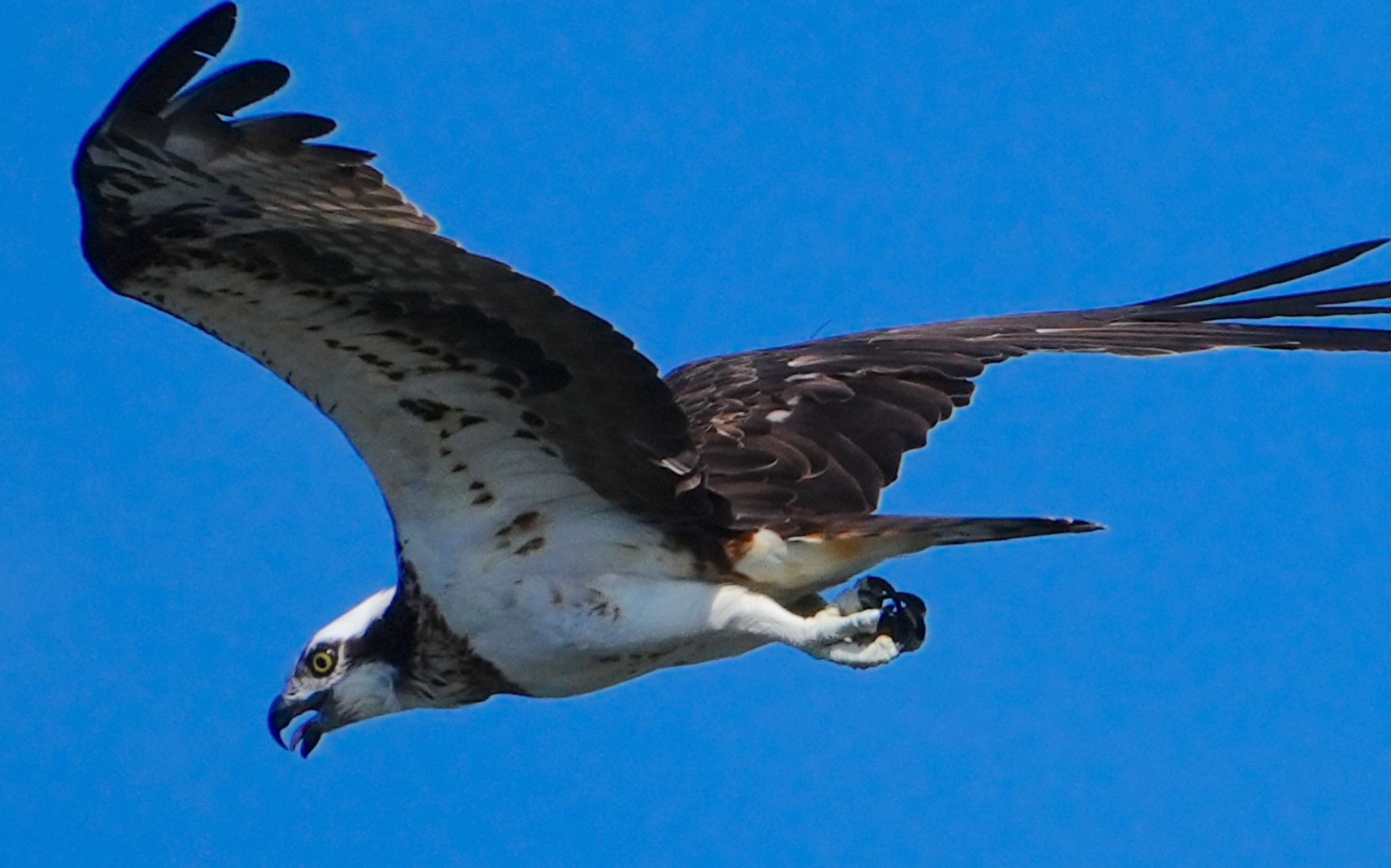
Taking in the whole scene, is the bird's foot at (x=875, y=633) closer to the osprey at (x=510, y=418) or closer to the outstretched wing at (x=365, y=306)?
the osprey at (x=510, y=418)

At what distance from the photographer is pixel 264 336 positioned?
6.86 meters

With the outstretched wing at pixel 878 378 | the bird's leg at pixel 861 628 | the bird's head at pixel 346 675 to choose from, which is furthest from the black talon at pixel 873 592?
the bird's head at pixel 346 675

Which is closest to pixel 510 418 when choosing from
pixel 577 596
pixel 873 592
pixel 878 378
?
pixel 577 596

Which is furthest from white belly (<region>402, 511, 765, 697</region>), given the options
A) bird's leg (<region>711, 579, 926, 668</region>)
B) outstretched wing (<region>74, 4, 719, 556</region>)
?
bird's leg (<region>711, 579, 926, 668</region>)

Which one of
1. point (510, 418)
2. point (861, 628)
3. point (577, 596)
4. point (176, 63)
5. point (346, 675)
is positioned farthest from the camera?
point (346, 675)

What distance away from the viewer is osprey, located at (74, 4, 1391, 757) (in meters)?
6.57

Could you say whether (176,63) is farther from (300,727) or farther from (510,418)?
(300,727)

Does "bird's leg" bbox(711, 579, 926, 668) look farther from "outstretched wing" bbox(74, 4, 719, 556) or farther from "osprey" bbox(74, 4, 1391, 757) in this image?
"outstretched wing" bbox(74, 4, 719, 556)

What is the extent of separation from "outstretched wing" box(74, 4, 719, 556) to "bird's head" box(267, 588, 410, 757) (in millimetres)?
515

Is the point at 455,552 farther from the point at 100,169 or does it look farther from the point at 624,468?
the point at 100,169

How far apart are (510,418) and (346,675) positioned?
3.76 ft

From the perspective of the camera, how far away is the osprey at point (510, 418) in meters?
6.57

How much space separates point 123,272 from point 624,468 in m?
1.54

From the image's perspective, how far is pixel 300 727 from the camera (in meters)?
8.07
